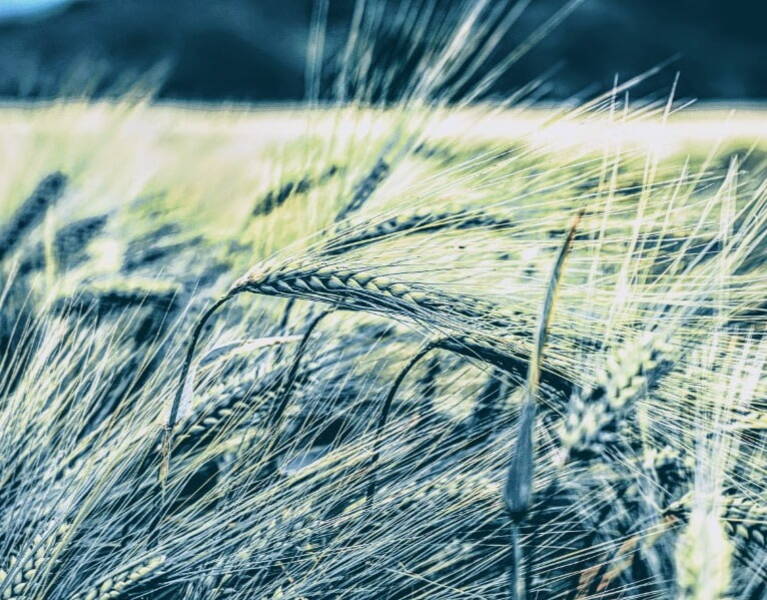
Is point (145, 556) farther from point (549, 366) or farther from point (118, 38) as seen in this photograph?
point (118, 38)

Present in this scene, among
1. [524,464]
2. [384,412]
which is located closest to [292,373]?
[384,412]

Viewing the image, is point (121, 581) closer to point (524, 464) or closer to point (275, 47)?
point (524, 464)

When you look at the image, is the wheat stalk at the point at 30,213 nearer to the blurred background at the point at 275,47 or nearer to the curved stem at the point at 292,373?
the curved stem at the point at 292,373

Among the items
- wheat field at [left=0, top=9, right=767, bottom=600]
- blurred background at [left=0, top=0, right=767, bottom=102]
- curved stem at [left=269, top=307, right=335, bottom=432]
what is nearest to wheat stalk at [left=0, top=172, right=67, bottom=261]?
wheat field at [left=0, top=9, right=767, bottom=600]

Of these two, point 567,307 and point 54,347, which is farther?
point 54,347

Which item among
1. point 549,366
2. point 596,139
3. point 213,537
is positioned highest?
point 596,139

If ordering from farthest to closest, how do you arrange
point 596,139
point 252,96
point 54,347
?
1. point 252,96
2. point 54,347
3. point 596,139

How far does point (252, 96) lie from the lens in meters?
1.37

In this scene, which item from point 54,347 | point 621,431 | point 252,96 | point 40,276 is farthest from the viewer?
point 252,96

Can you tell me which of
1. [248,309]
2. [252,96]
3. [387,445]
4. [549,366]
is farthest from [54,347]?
[252,96]

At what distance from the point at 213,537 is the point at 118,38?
1171 mm

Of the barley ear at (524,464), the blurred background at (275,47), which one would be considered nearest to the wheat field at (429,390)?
the barley ear at (524,464)

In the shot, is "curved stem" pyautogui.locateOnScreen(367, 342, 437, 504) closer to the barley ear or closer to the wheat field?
the wheat field

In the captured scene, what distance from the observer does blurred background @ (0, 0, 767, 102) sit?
1275mm
